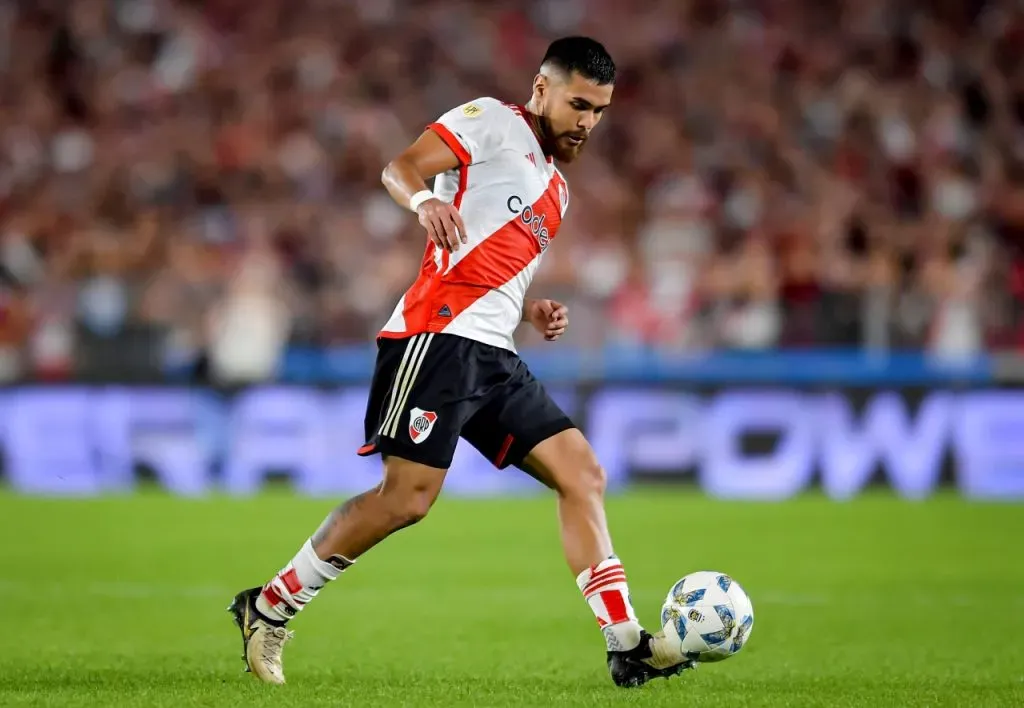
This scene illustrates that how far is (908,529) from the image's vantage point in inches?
423

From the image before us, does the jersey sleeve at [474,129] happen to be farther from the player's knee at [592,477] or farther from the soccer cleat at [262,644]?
the soccer cleat at [262,644]

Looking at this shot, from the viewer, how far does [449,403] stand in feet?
16.8

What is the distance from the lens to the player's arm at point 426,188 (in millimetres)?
4668

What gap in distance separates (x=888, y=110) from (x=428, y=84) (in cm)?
500

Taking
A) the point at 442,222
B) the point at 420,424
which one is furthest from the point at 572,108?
the point at 420,424

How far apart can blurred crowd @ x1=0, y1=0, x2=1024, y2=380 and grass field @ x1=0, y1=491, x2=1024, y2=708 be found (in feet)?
6.01

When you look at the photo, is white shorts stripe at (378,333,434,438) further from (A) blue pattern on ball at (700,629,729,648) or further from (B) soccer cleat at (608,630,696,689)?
(A) blue pattern on ball at (700,629,729,648)

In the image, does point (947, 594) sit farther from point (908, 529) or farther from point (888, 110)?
point (888, 110)

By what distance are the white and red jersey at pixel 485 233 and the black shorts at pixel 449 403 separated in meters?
0.07

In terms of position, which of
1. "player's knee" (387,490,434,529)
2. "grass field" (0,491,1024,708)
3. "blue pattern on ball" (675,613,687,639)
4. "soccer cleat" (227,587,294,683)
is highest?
"player's knee" (387,490,434,529)

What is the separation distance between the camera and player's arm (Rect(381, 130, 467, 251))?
4668mm

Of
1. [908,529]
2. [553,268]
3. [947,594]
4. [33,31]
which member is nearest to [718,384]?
[553,268]

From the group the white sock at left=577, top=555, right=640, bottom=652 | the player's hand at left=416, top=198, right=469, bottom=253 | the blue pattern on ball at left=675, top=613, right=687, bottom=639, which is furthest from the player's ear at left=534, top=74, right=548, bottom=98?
the blue pattern on ball at left=675, top=613, right=687, bottom=639

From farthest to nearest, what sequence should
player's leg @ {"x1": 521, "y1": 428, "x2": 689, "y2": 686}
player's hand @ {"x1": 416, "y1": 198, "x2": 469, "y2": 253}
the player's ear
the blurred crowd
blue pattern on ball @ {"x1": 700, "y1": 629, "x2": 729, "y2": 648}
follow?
Answer: the blurred crowd → the player's ear → player's leg @ {"x1": 521, "y1": 428, "x2": 689, "y2": 686} → blue pattern on ball @ {"x1": 700, "y1": 629, "x2": 729, "y2": 648} → player's hand @ {"x1": 416, "y1": 198, "x2": 469, "y2": 253}
